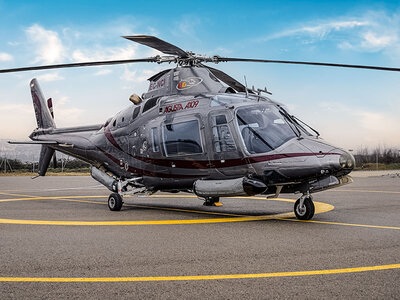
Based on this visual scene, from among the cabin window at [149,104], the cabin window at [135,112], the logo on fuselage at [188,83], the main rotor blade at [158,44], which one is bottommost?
the cabin window at [135,112]

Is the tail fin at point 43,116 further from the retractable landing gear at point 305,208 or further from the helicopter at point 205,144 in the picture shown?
the retractable landing gear at point 305,208

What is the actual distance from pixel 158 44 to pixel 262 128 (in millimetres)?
3502

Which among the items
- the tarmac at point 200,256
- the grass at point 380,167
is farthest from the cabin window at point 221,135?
the grass at point 380,167

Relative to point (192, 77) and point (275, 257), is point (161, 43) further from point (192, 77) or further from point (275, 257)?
point (275, 257)

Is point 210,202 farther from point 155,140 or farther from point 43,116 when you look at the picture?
point 43,116

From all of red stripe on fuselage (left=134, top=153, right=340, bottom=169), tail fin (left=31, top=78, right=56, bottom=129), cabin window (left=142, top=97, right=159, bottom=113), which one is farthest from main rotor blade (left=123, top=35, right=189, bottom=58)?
tail fin (left=31, top=78, right=56, bottom=129)

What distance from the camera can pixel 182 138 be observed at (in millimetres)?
10820

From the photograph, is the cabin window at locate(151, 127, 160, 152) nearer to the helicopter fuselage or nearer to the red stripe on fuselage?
the helicopter fuselage

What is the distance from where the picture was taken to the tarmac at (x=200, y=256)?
4164 millimetres

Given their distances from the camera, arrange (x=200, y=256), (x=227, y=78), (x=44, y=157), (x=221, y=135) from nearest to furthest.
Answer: (x=200, y=256) → (x=221, y=135) → (x=227, y=78) → (x=44, y=157)

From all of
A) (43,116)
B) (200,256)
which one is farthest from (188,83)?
(43,116)

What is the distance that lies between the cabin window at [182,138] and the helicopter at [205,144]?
0.03 m

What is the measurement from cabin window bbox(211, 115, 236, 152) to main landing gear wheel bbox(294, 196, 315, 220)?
2022mm

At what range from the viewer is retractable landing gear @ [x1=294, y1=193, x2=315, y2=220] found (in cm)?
940
